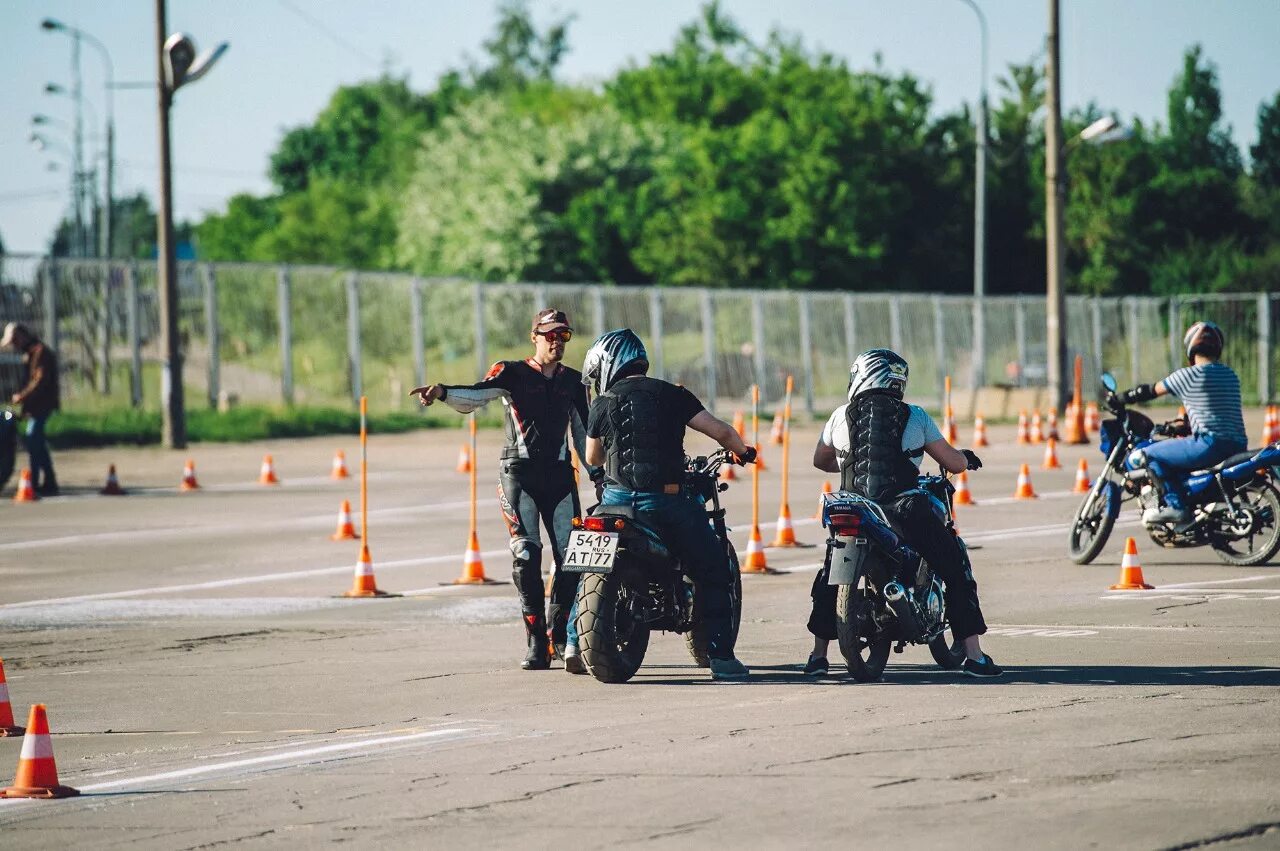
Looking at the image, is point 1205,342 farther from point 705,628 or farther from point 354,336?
point 354,336

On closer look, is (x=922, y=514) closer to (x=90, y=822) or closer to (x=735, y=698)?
(x=735, y=698)

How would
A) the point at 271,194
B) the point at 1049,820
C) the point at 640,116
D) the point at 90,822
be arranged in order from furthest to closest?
1. the point at 271,194
2. the point at 640,116
3. the point at 90,822
4. the point at 1049,820

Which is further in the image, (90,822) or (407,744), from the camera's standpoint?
(407,744)

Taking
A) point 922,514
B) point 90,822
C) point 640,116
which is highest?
point 640,116

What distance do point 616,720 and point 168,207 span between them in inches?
892

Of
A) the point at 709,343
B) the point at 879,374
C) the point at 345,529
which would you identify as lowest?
the point at 345,529

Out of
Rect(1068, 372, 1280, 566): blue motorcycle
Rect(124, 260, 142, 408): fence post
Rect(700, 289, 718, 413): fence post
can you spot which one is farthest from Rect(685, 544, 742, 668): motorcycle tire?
Rect(700, 289, 718, 413): fence post

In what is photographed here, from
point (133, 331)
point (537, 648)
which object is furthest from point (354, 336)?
point (537, 648)

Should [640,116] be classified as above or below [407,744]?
above

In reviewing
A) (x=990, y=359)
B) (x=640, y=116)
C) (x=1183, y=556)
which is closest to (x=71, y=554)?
(x=1183, y=556)

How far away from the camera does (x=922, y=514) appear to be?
946 cm

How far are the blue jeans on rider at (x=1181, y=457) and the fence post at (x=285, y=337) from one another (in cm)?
2491

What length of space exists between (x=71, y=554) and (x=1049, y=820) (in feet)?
40.9

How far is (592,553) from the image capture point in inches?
361
